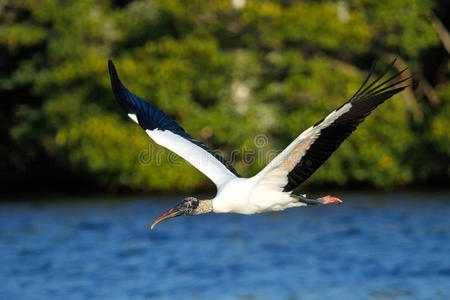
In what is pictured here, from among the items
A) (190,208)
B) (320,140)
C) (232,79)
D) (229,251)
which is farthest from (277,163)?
(232,79)

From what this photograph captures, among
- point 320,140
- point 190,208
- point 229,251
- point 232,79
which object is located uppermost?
Answer: point 232,79

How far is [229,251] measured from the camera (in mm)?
17297

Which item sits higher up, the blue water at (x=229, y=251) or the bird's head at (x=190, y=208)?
the blue water at (x=229, y=251)

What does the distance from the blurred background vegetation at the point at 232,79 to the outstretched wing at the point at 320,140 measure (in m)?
12.2

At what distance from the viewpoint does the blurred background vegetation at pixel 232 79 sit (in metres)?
22.4

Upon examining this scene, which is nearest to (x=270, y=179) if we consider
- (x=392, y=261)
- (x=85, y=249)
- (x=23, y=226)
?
(x=392, y=261)

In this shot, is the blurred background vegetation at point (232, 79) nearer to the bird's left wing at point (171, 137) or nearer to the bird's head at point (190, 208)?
the bird's left wing at point (171, 137)

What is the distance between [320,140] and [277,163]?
519mm

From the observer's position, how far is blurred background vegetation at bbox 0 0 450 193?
22.4m

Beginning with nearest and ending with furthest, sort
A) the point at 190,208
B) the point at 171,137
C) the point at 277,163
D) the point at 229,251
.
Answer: the point at 277,163, the point at 190,208, the point at 171,137, the point at 229,251

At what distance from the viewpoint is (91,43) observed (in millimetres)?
24344

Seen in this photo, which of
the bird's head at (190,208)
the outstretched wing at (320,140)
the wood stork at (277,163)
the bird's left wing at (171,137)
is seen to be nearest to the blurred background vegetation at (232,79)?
the bird's left wing at (171,137)

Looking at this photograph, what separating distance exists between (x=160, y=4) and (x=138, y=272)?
9632mm

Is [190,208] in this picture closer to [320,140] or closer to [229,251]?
[320,140]
